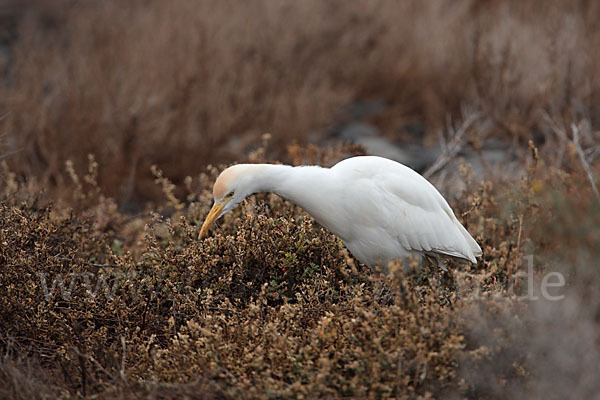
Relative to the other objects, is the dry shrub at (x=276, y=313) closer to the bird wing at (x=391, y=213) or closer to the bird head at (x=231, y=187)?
the bird wing at (x=391, y=213)

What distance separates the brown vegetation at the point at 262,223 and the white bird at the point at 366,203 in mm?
188

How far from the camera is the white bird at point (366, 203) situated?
2.76 metres

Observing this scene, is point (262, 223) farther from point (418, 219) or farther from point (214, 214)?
point (418, 219)

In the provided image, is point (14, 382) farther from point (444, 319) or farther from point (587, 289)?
point (587, 289)

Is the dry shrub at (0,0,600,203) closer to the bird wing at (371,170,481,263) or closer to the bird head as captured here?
the bird head

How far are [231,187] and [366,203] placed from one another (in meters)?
0.58

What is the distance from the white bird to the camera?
9.04 ft

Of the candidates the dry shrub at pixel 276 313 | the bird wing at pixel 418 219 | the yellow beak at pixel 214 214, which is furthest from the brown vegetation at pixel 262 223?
the yellow beak at pixel 214 214

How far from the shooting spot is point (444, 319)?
236 cm

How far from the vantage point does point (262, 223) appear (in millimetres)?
3094

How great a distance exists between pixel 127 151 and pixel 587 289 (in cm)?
419

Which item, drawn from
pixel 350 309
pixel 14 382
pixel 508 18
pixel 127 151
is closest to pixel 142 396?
pixel 14 382

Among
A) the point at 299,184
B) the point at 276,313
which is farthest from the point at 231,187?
the point at 276,313

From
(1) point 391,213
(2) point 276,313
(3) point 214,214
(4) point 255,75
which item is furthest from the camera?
(4) point 255,75
